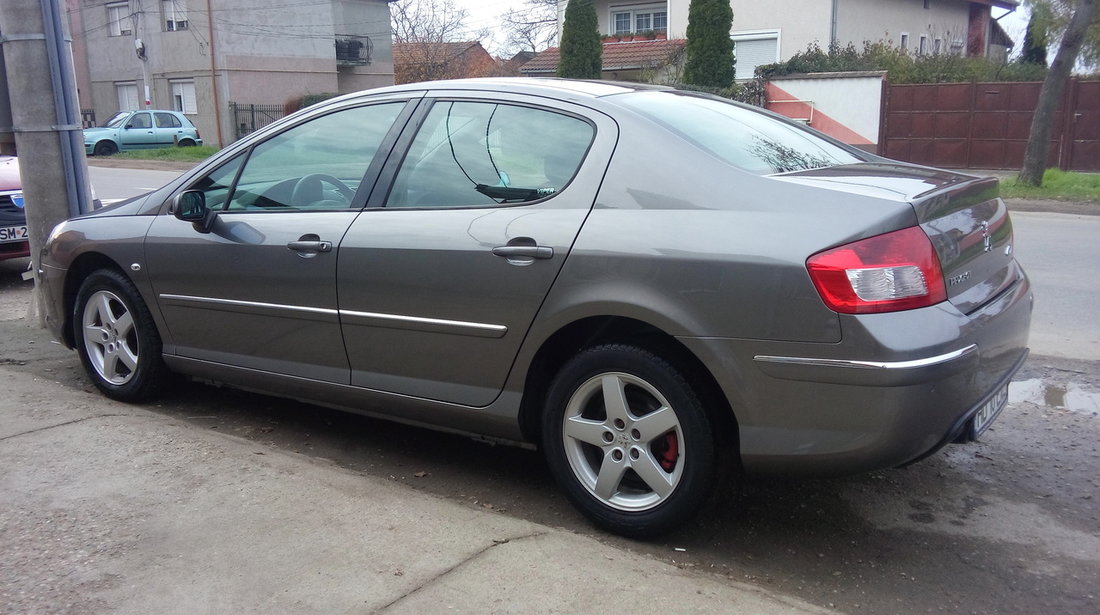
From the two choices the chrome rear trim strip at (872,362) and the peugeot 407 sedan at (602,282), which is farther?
the peugeot 407 sedan at (602,282)

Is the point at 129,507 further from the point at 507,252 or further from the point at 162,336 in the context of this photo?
the point at 507,252

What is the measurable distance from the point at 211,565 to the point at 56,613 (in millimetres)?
456

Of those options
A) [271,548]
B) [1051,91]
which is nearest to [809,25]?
[1051,91]

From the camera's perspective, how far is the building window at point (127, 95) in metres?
40.6

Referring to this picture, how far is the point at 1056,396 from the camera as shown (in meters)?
5.21

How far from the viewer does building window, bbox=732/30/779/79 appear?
31.1m

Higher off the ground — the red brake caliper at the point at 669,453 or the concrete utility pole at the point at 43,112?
the concrete utility pole at the point at 43,112

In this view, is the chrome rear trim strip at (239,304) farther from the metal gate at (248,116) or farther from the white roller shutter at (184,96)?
the white roller shutter at (184,96)

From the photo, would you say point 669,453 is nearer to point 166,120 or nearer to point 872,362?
point 872,362

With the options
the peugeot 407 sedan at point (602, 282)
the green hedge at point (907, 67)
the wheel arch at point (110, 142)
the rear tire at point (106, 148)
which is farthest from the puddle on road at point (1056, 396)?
the rear tire at point (106, 148)

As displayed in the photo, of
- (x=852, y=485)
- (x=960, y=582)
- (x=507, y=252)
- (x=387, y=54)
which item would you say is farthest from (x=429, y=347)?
(x=387, y=54)

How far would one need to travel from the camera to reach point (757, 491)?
3.92 meters

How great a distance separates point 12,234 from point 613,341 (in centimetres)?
711

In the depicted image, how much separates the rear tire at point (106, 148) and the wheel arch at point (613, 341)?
1245 inches
